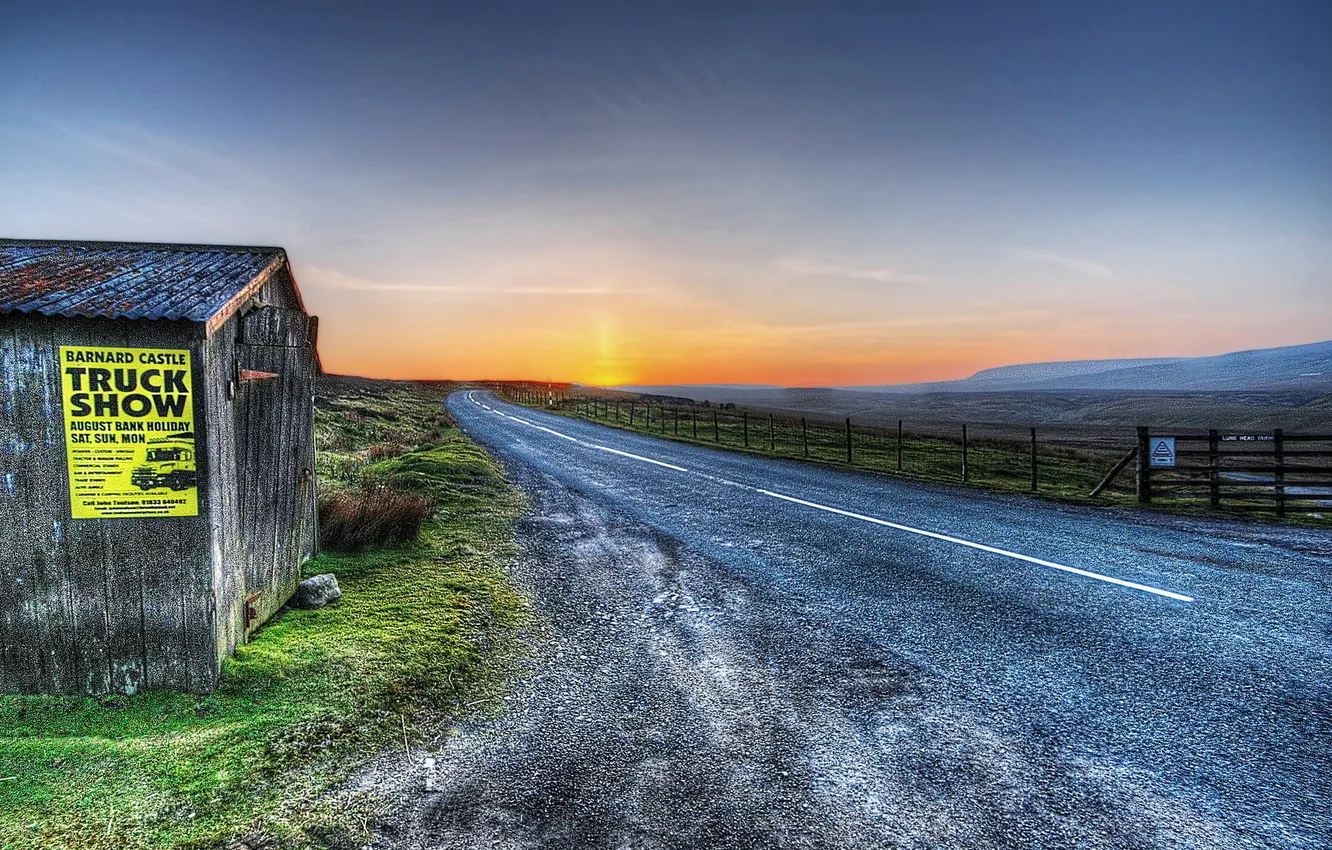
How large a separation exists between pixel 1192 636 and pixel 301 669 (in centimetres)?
705

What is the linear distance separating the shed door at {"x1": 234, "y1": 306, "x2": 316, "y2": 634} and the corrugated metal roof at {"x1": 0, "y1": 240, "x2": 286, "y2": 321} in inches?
20.2

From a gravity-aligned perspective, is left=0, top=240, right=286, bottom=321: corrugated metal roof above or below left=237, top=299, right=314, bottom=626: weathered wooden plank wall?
above

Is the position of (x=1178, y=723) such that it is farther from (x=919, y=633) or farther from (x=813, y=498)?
(x=813, y=498)

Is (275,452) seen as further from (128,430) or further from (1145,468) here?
(1145,468)

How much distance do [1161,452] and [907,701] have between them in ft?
37.4

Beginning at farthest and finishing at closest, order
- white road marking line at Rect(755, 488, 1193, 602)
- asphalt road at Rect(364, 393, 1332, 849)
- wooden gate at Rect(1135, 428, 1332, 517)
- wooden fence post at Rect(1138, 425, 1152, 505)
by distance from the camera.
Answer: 1. wooden fence post at Rect(1138, 425, 1152, 505)
2. wooden gate at Rect(1135, 428, 1332, 517)
3. white road marking line at Rect(755, 488, 1193, 602)
4. asphalt road at Rect(364, 393, 1332, 849)

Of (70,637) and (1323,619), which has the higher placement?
(70,637)

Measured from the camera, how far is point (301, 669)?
469 cm

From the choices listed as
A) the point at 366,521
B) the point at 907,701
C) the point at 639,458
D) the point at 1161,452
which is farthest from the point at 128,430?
the point at 1161,452

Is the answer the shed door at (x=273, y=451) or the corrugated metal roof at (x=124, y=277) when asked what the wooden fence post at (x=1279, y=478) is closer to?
the shed door at (x=273, y=451)

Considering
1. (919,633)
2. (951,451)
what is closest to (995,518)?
(919,633)

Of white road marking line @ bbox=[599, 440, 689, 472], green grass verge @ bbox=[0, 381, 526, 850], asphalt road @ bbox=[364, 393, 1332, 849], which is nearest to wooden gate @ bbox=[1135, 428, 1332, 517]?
asphalt road @ bbox=[364, 393, 1332, 849]

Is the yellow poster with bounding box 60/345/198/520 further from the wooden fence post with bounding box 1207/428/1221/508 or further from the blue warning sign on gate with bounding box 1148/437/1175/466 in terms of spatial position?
the blue warning sign on gate with bounding box 1148/437/1175/466

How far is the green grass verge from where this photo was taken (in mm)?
3127
